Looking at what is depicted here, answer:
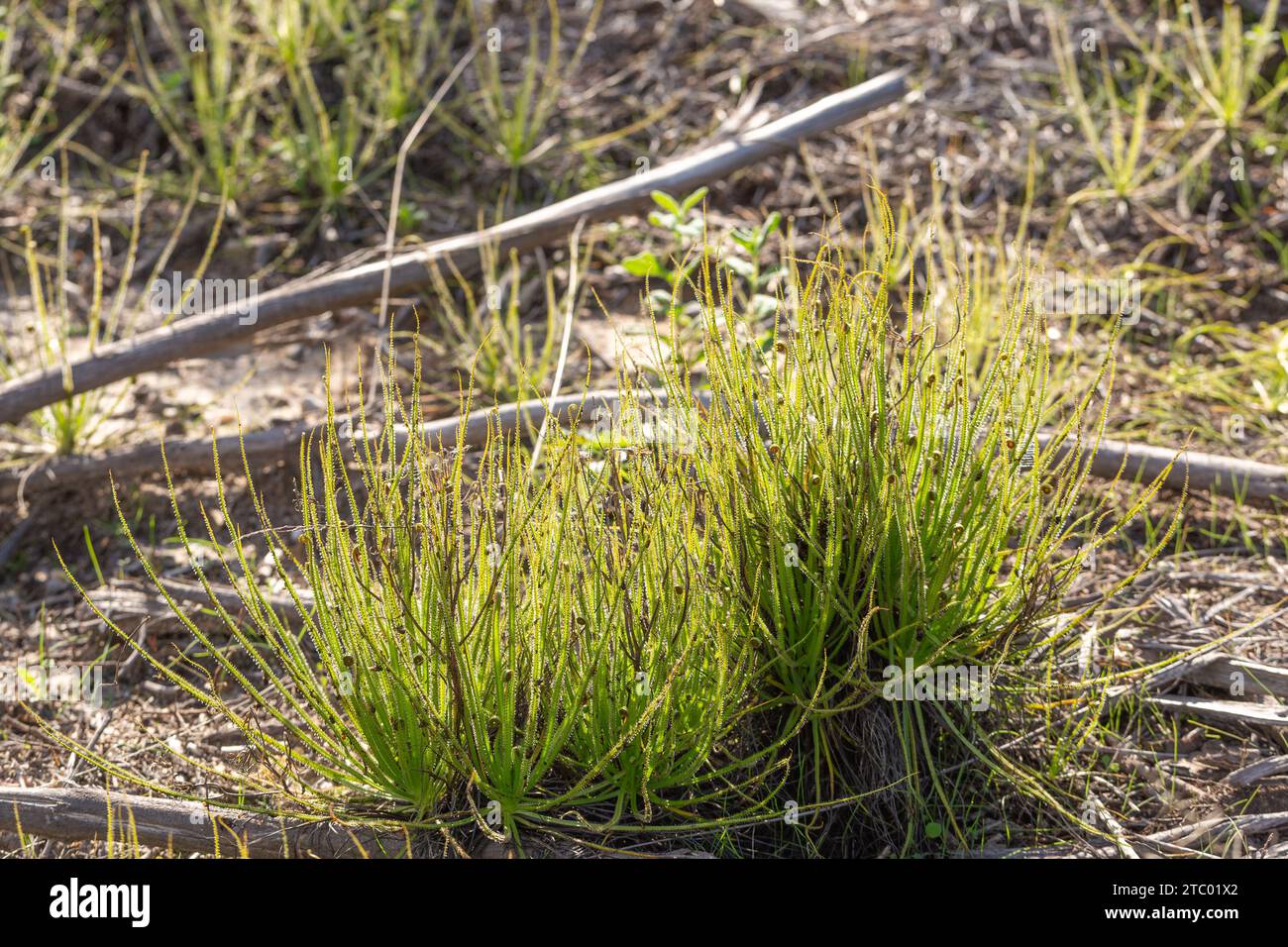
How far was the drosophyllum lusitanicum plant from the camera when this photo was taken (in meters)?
2.25

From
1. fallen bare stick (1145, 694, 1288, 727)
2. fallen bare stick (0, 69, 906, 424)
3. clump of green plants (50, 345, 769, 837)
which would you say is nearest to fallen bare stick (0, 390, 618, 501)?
fallen bare stick (0, 69, 906, 424)

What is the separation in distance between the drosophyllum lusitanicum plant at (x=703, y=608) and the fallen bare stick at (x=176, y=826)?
6cm

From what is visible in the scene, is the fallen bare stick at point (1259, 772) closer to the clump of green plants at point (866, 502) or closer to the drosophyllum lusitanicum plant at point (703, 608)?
the drosophyllum lusitanicum plant at point (703, 608)

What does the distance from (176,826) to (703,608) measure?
43.1 inches

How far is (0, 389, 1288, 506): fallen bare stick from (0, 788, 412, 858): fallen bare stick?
4.31ft

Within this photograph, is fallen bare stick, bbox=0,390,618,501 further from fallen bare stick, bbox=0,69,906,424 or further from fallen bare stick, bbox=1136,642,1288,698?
fallen bare stick, bbox=1136,642,1288,698

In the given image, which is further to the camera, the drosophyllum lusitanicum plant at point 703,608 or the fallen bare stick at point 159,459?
the fallen bare stick at point 159,459

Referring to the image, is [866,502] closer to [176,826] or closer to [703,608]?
[703,608]

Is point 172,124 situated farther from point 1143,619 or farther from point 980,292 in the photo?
point 1143,619

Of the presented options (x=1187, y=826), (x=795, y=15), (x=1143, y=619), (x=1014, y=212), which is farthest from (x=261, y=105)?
(x=1187, y=826)

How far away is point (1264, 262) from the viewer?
15.2ft

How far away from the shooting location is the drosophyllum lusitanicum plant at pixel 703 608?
2.25 metres

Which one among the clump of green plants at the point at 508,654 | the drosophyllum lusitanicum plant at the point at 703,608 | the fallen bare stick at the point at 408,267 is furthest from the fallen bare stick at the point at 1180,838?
the fallen bare stick at the point at 408,267
